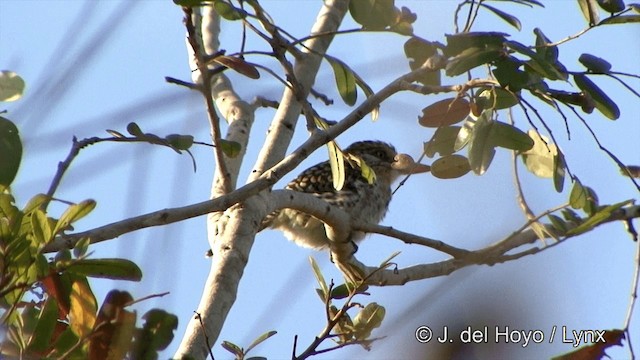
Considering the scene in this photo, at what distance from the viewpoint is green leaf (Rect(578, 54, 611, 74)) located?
261 cm

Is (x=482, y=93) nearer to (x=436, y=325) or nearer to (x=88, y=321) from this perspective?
(x=88, y=321)

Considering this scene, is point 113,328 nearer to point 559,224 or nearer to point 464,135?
point 464,135

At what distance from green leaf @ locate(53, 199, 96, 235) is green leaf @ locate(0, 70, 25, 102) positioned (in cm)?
68

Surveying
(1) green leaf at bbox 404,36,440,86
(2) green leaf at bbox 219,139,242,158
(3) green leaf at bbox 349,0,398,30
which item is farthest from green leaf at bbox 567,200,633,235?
(2) green leaf at bbox 219,139,242,158

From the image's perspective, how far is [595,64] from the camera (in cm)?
262

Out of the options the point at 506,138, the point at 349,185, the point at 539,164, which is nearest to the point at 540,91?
the point at 506,138

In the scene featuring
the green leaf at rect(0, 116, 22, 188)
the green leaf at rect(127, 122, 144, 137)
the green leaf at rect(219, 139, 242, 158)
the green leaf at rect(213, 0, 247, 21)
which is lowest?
the green leaf at rect(0, 116, 22, 188)

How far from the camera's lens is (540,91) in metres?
2.59

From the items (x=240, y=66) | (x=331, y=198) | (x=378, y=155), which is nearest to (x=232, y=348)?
(x=240, y=66)

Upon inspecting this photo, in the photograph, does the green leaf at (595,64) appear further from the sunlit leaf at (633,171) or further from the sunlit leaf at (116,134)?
the sunlit leaf at (116,134)

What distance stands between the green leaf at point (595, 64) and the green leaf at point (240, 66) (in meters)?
0.94

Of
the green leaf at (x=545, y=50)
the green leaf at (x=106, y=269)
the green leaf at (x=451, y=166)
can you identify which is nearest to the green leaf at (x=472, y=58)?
the green leaf at (x=545, y=50)

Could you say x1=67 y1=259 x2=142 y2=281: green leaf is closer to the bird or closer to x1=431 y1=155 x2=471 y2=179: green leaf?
x1=431 y1=155 x2=471 y2=179: green leaf

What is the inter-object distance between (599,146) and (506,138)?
292mm
